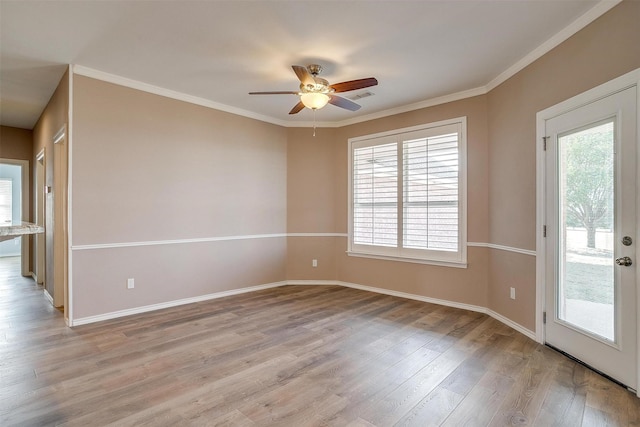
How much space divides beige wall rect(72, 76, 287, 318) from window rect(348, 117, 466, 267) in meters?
1.36

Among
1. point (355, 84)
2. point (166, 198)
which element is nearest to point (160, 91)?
point (166, 198)

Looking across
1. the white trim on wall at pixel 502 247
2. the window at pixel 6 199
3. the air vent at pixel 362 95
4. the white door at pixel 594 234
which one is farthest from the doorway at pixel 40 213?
the white door at pixel 594 234

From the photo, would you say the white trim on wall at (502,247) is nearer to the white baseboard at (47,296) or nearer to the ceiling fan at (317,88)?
the ceiling fan at (317,88)

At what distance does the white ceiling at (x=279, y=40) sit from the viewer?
2441mm

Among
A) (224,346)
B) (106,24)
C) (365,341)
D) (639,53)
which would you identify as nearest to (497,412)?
(365,341)

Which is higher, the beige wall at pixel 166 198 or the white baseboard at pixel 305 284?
the beige wall at pixel 166 198

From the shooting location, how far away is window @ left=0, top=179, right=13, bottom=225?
29.6 ft

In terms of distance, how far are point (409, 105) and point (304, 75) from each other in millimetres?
2162

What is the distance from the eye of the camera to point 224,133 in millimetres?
4723

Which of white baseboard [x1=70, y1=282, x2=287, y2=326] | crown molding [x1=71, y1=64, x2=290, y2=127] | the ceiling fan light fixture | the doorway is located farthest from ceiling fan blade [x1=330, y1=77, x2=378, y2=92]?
the doorway

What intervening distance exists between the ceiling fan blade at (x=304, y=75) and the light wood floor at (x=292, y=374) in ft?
8.25

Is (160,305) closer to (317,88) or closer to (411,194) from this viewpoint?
(317,88)

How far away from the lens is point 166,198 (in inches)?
163

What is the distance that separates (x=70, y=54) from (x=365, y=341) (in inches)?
160
